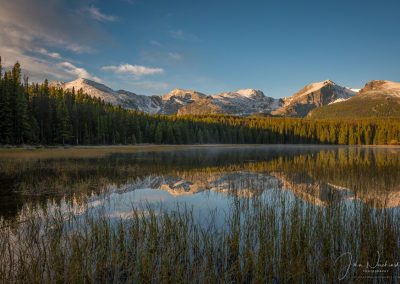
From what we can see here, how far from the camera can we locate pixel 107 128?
107562mm

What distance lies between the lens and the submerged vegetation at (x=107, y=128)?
69625 millimetres

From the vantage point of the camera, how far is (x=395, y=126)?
156 metres

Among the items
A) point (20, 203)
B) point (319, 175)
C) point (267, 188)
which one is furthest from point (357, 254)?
point (319, 175)

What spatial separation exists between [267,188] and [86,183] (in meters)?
14.8

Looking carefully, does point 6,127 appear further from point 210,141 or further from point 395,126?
point 395,126
